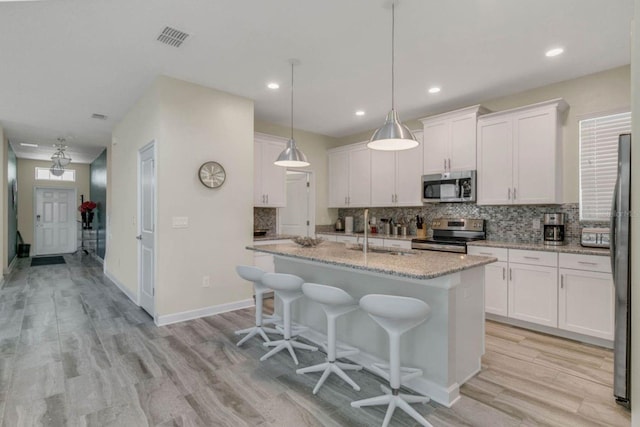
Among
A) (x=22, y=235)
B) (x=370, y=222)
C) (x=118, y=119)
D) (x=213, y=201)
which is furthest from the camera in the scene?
(x=22, y=235)

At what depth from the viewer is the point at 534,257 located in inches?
136

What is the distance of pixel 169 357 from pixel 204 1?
9.46ft

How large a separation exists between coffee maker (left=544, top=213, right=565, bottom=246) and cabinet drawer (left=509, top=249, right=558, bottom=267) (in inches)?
15.0

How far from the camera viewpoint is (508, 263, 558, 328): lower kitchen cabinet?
3.35m

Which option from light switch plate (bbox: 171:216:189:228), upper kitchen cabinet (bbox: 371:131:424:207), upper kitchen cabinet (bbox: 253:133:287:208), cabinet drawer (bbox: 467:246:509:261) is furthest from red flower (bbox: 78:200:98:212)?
cabinet drawer (bbox: 467:246:509:261)

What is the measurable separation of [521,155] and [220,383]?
13.0 feet

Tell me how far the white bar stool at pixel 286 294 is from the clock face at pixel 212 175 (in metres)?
1.69

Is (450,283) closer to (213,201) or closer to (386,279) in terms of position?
(386,279)

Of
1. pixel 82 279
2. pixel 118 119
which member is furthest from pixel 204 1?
pixel 82 279

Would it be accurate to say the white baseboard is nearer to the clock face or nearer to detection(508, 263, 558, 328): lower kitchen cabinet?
the clock face

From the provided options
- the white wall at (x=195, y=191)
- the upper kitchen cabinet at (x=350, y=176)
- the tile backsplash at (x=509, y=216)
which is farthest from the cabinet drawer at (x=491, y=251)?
the white wall at (x=195, y=191)

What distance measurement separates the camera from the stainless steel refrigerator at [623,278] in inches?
83.6

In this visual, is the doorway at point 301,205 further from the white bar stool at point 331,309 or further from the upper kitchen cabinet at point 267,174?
the white bar stool at point 331,309

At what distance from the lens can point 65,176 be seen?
9.28 metres
